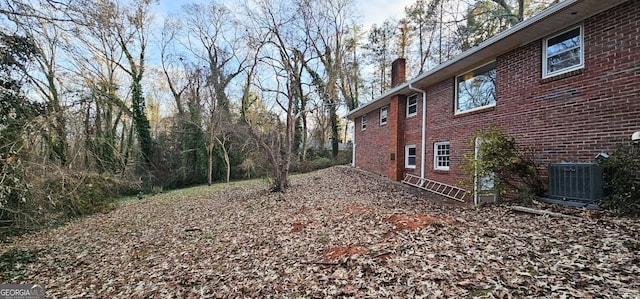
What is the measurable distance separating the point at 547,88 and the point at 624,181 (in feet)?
8.78

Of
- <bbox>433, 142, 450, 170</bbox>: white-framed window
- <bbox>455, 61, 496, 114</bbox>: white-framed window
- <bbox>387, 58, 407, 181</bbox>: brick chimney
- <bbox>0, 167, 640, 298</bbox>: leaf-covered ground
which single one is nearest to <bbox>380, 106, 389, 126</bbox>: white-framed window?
<bbox>387, 58, 407, 181</bbox>: brick chimney

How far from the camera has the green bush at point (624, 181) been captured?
190 inches

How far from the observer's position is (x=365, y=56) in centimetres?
2472

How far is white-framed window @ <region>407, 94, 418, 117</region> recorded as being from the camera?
12141mm

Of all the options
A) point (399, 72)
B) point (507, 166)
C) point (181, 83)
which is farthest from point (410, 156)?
point (181, 83)

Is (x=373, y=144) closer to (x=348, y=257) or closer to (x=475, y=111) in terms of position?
(x=475, y=111)

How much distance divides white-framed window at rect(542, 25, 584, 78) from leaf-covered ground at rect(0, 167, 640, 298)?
3.48 meters

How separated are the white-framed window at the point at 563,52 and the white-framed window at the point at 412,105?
18.3 ft

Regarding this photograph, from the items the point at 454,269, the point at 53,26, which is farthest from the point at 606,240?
the point at 53,26

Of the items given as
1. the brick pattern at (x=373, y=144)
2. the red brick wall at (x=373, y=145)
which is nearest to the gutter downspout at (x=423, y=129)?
the brick pattern at (x=373, y=144)

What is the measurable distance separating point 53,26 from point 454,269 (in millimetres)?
8520

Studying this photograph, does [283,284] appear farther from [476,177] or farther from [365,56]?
[365,56]

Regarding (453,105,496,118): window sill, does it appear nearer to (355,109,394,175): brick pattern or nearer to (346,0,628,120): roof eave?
(346,0,628,120): roof eave

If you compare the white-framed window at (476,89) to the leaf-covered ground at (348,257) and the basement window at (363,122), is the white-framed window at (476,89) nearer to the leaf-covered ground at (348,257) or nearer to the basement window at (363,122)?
the leaf-covered ground at (348,257)
